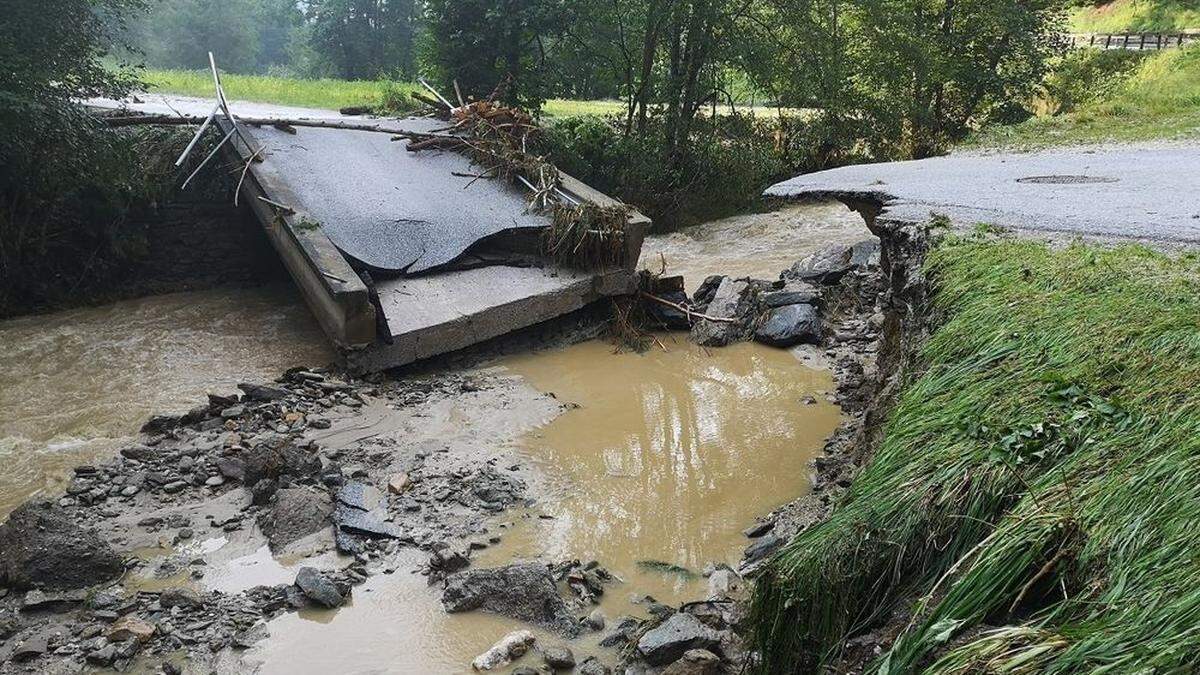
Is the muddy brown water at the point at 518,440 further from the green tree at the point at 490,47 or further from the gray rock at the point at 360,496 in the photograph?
the green tree at the point at 490,47

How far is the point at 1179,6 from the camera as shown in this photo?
33938 mm

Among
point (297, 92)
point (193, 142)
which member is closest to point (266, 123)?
point (193, 142)

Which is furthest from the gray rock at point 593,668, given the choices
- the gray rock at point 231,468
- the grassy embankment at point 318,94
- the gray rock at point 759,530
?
the grassy embankment at point 318,94

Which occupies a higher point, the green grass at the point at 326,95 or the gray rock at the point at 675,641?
the green grass at the point at 326,95

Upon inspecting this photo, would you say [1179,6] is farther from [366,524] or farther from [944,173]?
[366,524]

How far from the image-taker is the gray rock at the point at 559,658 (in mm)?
3906

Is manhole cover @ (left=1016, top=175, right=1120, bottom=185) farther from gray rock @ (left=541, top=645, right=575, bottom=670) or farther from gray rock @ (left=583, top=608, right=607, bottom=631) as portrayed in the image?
gray rock @ (left=541, top=645, right=575, bottom=670)

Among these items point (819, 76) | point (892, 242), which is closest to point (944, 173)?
point (892, 242)

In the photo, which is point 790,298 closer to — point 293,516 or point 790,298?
point 790,298

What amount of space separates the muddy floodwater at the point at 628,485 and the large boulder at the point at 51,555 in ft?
3.70

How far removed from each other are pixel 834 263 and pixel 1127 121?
513 centimetres

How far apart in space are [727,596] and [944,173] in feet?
17.2

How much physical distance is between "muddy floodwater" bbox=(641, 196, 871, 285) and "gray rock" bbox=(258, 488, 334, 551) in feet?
22.5

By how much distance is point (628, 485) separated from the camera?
5.90 meters
